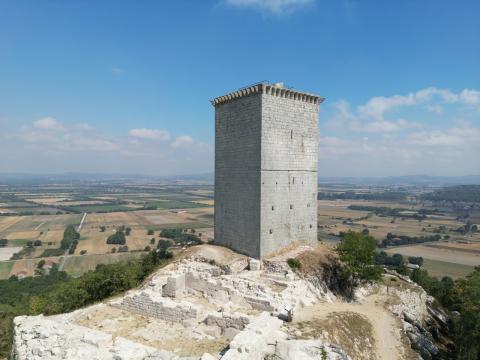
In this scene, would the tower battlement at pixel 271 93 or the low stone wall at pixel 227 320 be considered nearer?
the low stone wall at pixel 227 320

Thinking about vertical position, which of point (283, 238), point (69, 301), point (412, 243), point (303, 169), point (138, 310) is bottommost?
point (412, 243)

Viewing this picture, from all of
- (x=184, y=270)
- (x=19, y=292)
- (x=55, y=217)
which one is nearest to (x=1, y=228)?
(x=55, y=217)

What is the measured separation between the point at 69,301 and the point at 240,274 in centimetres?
1298

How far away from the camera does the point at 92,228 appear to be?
109125mm

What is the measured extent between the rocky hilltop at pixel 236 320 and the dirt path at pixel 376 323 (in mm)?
61

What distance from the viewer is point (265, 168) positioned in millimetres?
22422

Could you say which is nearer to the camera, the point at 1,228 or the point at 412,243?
the point at 412,243

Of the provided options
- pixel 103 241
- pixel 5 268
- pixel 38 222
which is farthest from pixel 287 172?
pixel 38 222

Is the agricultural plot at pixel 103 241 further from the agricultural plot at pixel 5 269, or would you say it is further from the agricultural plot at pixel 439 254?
the agricultural plot at pixel 439 254

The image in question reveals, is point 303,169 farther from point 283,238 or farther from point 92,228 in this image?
point 92,228

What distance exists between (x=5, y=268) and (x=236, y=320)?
233 ft

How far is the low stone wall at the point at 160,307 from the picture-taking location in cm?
1609

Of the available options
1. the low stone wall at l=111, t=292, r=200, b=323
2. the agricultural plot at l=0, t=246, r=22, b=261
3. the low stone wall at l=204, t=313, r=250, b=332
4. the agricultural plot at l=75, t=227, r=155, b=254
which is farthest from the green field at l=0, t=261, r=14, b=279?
the low stone wall at l=204, t=313, r=250, b=332

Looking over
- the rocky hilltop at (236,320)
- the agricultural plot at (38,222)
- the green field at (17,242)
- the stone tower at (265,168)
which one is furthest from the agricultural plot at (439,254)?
the agricultural plot at (38,222)
